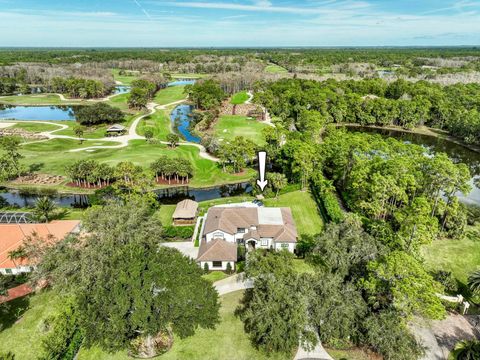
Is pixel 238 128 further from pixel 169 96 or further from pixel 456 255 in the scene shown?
pixel 169 96

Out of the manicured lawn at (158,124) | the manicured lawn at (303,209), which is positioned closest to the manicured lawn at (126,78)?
the manicured lawn at (158,124)

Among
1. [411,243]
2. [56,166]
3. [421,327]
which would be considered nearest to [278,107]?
[56,166]

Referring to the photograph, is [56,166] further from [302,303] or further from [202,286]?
[302,303]

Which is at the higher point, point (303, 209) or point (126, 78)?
point (126, 78)

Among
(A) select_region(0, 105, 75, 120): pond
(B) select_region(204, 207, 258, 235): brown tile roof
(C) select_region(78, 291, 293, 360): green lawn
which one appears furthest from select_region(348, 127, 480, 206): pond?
(A) select_region(0, 105, 75, 120): pond

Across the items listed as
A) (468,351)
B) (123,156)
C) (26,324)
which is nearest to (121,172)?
(123,156)

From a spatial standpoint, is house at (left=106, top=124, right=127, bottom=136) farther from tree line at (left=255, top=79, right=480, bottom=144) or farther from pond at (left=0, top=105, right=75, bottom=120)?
tree line at (left=255, top=79, right=480, bottom=144)
